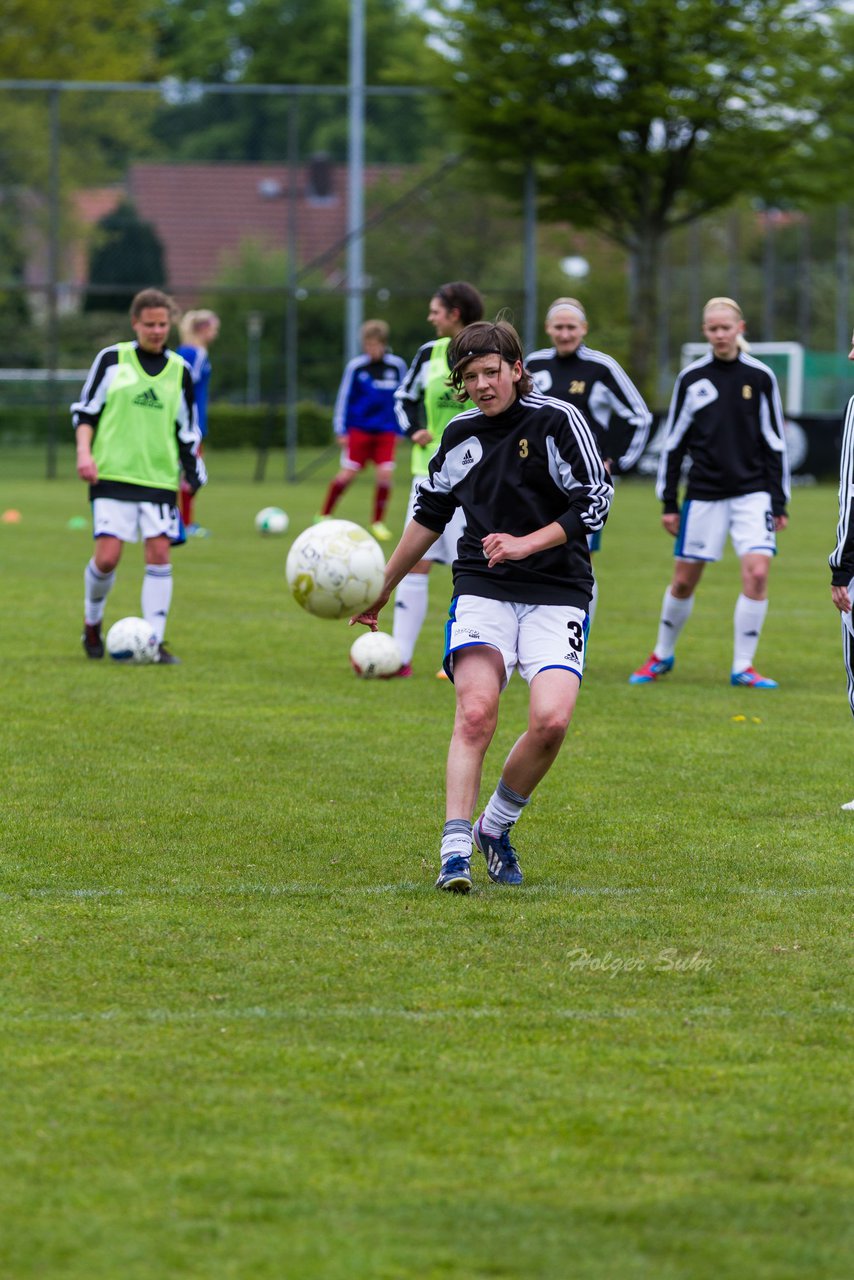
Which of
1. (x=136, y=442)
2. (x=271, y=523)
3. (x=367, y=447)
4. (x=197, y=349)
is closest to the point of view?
(x=136, y=442)

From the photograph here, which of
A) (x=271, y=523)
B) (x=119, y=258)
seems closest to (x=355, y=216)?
(x=119, y=258)

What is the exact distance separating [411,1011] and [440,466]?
201 centimetres

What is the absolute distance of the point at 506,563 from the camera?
18.7 feet

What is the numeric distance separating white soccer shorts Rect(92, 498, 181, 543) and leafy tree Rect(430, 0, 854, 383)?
68.1 feet

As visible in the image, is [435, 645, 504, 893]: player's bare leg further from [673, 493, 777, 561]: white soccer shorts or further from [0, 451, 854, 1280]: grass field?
[673, 493, 777, 561]: white soccer shorts

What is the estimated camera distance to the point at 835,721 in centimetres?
902

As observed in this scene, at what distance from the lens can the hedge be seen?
3294 cm

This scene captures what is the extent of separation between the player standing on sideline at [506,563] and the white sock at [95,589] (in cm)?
490

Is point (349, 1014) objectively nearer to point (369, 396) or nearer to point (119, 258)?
point (369, 396)

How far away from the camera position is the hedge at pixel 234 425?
1297 inches

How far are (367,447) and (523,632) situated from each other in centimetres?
1412

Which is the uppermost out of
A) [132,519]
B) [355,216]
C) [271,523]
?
[355,216]

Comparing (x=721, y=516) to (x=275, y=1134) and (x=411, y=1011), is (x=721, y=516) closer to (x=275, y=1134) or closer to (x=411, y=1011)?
(x=411, y=1011)

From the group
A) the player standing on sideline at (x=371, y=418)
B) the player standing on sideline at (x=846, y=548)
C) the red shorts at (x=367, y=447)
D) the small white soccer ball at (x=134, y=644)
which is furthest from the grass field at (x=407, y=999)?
the red shorts at (x=367, y=447)
